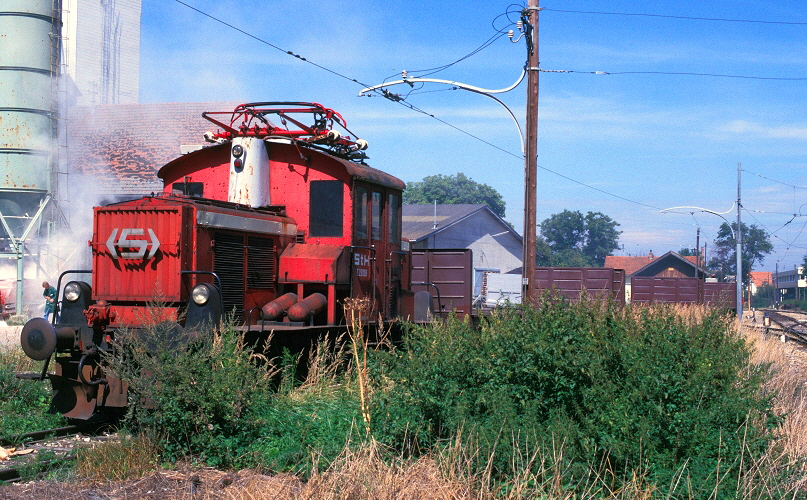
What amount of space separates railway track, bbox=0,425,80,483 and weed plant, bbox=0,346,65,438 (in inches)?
4.0

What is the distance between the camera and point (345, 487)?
5.47 metres

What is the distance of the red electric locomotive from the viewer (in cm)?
796

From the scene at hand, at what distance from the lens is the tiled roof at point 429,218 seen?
4234cm

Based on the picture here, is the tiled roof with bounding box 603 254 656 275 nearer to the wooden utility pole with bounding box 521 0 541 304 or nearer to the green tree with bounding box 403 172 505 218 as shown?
the green tree with bounding box 403 172 505 218

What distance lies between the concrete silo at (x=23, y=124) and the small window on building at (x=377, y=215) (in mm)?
21775

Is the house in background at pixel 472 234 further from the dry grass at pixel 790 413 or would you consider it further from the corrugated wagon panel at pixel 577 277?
the dry grass at pixel 790 413

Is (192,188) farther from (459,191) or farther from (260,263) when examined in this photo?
(459,191)

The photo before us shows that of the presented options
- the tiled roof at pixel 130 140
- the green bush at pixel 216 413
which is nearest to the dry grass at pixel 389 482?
the green bush at pixel 216 413

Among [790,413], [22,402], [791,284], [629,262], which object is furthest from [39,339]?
[791,284]

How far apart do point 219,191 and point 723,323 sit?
6562 millimetres

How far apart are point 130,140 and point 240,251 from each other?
72.3ft

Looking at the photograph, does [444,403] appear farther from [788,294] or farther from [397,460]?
[788,294]

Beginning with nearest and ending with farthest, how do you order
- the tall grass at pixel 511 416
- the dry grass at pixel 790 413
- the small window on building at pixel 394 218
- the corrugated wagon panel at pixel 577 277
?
the tall grass at pixel 511 416, the dry grass at pixel 790 413, the small window on building at pixel 394 218, the corrugated wagon panel at pixel 577 277

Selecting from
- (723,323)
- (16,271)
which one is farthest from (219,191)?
(16,271)
